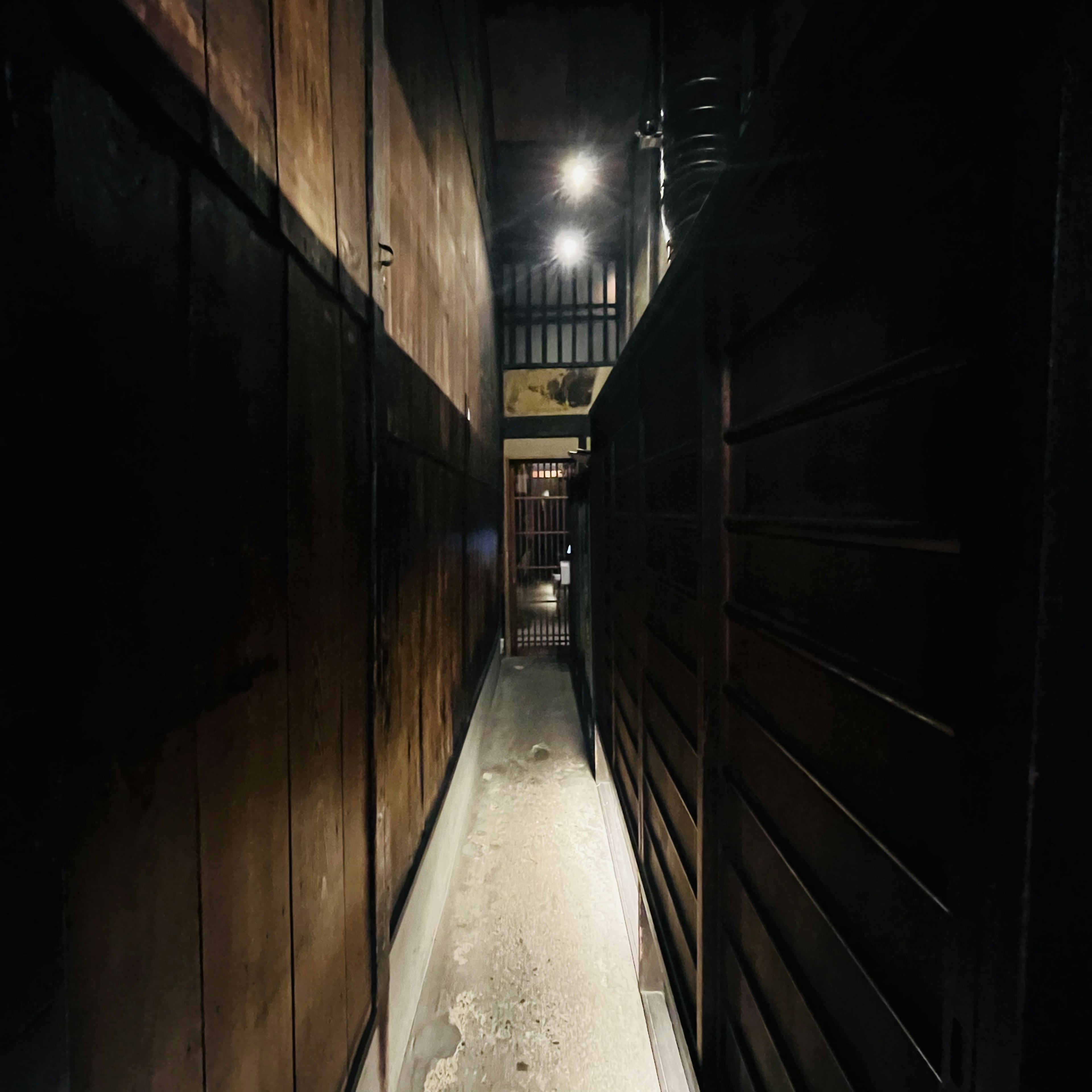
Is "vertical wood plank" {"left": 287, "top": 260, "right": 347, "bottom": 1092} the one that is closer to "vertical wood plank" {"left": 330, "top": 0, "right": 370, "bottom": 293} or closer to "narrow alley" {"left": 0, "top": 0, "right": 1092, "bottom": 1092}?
"narrow alley" {"left": 0, "top": 0, "right": 1092, "bottom": 1092}

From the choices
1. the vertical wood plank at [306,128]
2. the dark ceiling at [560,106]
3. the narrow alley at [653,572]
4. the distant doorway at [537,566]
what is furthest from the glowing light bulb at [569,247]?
the vertical wood plank at [306,128]

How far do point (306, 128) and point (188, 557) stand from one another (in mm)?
1192

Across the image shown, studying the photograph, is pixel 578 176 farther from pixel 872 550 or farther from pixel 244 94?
pixel 872 550

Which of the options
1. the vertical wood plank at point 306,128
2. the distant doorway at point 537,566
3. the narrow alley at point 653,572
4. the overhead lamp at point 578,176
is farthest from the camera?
the distant doorway at point 537,566

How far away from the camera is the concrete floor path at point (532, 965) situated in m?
2.21

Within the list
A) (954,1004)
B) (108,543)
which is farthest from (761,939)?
(108,543)

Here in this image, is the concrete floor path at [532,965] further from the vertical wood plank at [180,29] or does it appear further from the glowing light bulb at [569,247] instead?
the glowing light bulb at [569,247]

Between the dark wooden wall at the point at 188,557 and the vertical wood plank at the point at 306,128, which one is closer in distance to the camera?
the dark wooden wall at the point at 188,557

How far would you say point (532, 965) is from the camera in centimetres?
273

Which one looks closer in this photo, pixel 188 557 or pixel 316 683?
pixel 188 557

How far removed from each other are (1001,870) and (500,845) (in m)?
3.67

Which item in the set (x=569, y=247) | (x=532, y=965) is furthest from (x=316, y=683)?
(x=569, y=247)

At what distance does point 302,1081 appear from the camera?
4.17 ft

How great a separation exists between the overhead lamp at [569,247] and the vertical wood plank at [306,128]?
24.7 ft
